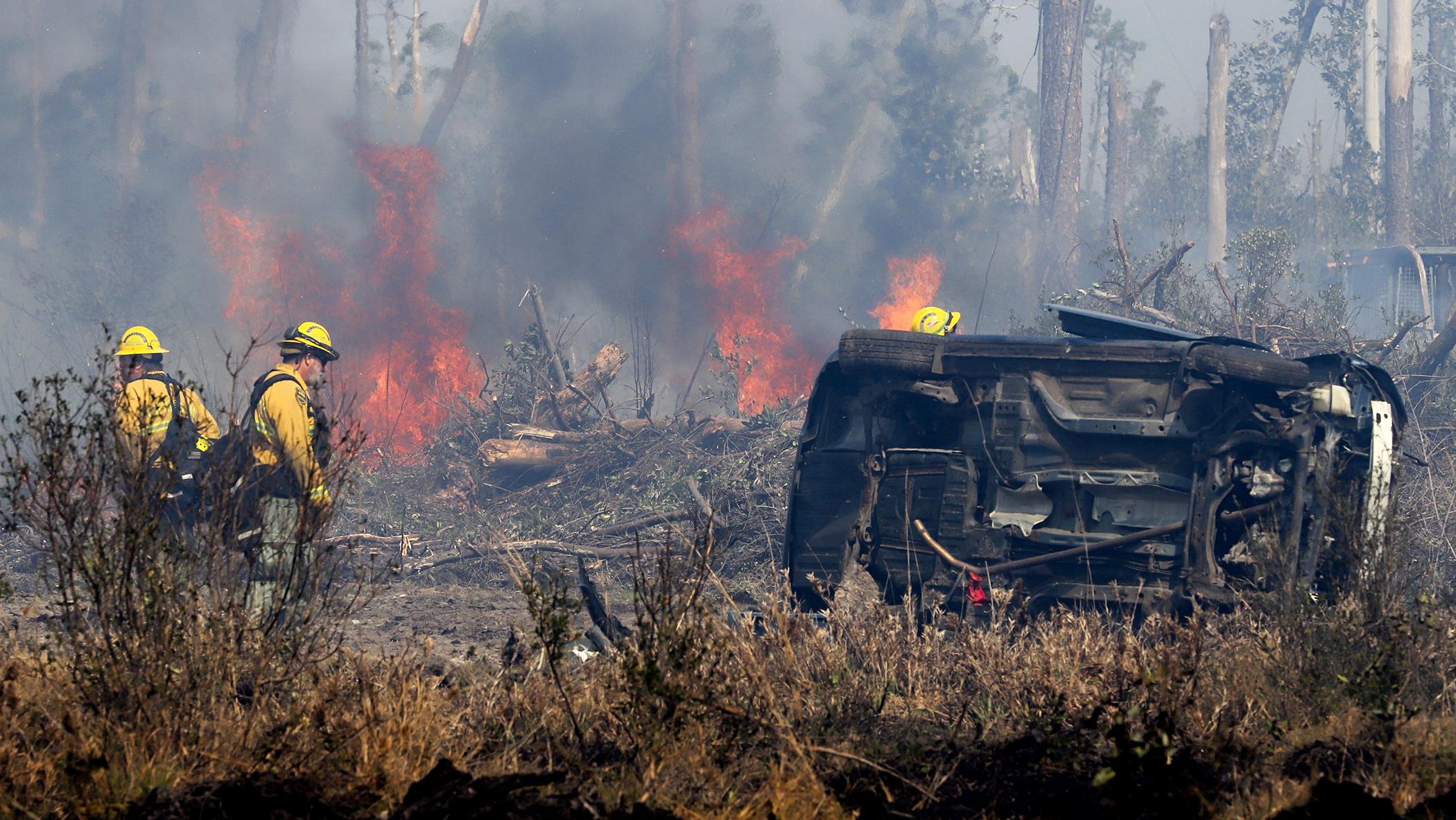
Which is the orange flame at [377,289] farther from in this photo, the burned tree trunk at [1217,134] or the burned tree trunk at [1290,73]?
the burned tree trunk at [1290,73]

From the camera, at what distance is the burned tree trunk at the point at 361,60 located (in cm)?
2798

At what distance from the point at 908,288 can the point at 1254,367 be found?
17.4 meters

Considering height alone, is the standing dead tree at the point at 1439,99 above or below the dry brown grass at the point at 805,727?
above

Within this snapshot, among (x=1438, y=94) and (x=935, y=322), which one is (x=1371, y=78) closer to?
(x=1438, y=94)

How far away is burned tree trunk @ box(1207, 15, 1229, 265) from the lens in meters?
26.7

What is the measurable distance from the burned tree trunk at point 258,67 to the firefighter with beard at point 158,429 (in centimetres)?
2001

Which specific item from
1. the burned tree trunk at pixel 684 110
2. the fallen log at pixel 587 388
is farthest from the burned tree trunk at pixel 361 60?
the fallen log at pixel 587 388

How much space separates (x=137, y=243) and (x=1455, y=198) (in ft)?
93.7

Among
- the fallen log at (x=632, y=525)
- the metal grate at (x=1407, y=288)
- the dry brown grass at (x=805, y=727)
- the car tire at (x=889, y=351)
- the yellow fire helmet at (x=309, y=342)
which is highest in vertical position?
the metal grate at (x=1407, y=288)

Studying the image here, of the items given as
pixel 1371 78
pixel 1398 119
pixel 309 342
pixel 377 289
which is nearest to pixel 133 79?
pixel 377 289

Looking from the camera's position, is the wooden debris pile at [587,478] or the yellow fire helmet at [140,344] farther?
the wooden debris pile at [587,478]

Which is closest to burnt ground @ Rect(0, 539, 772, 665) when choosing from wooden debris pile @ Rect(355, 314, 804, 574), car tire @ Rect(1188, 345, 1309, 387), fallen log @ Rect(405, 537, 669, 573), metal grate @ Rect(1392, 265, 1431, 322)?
fallen log @ Rect(405, 537, 669, 573)

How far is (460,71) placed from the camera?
2644 cm

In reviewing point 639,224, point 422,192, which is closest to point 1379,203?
point 639,224
